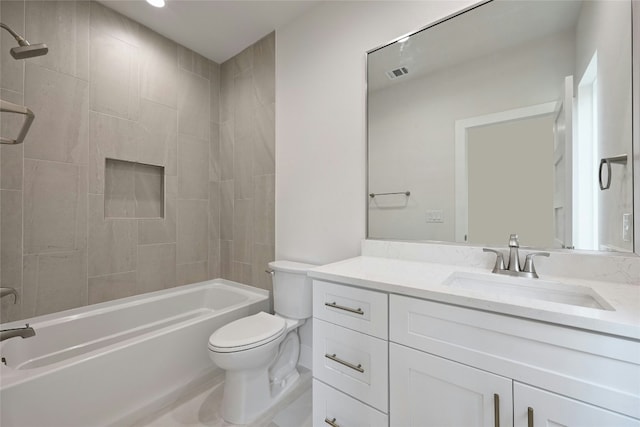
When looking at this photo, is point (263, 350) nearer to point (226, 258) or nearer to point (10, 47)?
point (226, 258)

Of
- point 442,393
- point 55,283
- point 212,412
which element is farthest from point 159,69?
point 442,393

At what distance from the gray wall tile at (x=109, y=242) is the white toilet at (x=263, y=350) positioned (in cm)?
110

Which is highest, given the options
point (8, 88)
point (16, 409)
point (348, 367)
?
point (8, 88)

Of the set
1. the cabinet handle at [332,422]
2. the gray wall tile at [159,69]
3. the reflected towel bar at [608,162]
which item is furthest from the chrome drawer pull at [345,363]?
the gray wall tile at [159,69]

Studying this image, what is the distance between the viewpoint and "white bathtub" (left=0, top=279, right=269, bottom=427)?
1.17 metres

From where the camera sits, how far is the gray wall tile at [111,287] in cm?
187

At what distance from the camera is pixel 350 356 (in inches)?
41.0

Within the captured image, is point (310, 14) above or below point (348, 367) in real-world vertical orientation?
above

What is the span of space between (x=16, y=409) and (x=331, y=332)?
1.39 meters

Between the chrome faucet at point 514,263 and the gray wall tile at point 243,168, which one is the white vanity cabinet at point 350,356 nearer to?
the chrome faucet at point 514,263

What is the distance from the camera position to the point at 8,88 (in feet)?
5.02

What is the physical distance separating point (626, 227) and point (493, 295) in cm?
63

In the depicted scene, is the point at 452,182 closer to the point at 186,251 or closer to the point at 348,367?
the point at 348,367

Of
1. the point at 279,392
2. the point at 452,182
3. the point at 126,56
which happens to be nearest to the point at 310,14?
the point at 126,56
